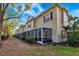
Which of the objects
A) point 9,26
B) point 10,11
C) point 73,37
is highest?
point 10,11

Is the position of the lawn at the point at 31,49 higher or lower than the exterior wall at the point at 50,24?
lower

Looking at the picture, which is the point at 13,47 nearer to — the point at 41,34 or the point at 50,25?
the point at 41,34

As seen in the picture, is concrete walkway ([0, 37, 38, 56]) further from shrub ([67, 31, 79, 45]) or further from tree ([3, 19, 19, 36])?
shrub ([67, 31, 79, 45])

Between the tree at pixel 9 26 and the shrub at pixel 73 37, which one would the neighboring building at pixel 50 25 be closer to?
the shrub at pixel 73 37

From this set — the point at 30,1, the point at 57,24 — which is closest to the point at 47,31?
the point at 57,24

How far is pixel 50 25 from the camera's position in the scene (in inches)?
198

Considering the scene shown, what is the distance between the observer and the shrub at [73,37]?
4996mm

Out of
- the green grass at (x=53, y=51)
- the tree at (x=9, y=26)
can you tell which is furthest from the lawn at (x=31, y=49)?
the tree at (x=9, y=26)

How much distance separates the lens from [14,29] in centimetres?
506

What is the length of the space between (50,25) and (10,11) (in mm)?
601

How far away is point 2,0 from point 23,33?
1.81ft

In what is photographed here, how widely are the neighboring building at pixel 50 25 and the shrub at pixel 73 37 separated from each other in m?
0.07

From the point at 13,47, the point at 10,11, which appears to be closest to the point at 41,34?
the point at 13,47

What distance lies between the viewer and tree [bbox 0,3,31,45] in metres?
5.01
